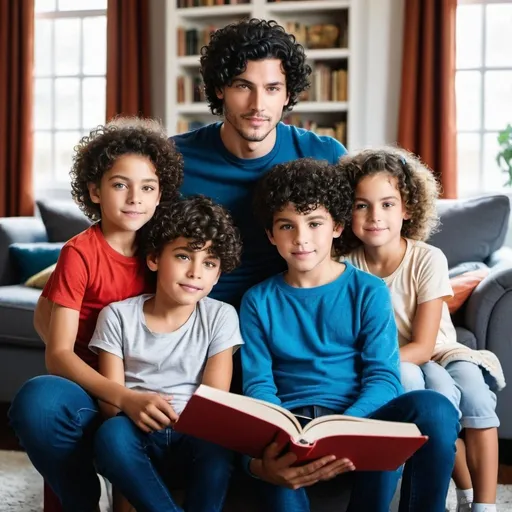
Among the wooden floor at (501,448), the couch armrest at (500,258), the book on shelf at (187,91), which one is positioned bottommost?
the wooden floor at (501,448)

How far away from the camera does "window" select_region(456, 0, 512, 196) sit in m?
4.84

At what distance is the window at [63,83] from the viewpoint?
5617mm

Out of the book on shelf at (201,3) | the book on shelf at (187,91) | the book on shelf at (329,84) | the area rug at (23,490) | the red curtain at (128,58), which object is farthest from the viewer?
the red curtain at (128,58)

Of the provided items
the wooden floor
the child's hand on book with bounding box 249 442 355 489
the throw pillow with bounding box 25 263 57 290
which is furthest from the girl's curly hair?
the throw pillow with bounding box 25 263 57 290

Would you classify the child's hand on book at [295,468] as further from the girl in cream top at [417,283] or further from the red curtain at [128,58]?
the red curtain at [128,58]

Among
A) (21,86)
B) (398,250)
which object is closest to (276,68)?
(398,250)

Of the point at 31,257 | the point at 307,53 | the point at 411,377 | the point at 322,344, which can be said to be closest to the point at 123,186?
the point at 322,344

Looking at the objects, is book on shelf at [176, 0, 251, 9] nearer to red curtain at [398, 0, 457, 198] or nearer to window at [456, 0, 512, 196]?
red curtain at [398, 0, 457, 198]

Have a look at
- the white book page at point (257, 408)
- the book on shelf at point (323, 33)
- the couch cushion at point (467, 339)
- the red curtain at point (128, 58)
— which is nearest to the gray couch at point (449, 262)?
the couch cushion at point (467, 339)

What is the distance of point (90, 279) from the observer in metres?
1.87

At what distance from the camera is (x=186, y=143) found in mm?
2203

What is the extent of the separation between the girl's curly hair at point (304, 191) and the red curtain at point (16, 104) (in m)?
3.70

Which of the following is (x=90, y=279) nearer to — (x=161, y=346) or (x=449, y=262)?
(x=161, y=346)

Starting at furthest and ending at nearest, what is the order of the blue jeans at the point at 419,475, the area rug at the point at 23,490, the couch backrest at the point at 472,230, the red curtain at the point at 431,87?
the red curtain at the point at 431,87
the couch backrest at the point at 472,230
the area rug at the point at 23,490
the blue jeans at the point at 419,475
